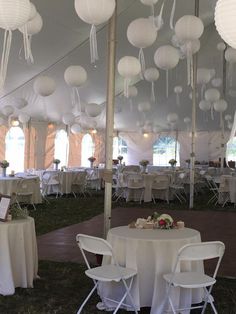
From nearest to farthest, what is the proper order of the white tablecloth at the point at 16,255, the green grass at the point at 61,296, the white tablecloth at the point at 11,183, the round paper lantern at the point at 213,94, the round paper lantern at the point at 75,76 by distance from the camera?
the green grass at the point at 61,296
the white tablecloth at the point at 16,255
the round paper lantern at the point at 75,76
the white tablecloth at the point at 11,183
the round paper lantern at the point at 213,94

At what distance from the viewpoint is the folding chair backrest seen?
3455mm

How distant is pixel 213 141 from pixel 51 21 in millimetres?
12366

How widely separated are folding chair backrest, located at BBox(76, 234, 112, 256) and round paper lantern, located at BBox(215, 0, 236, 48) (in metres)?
1.79

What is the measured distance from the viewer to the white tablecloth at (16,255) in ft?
13.7

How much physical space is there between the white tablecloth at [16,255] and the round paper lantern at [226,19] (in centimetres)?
276

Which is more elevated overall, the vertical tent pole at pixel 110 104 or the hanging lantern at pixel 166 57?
the hanging lantern at pixel 166 57

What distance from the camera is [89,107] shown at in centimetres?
1207

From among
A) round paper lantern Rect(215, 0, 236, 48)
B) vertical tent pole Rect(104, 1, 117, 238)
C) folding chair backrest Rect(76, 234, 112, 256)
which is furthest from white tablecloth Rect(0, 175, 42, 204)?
round paper lantern Rect(215, 0, 236, 48)

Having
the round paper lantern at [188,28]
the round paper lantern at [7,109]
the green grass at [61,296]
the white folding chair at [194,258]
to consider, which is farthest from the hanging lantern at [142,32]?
the round paper lantern at [7,109]

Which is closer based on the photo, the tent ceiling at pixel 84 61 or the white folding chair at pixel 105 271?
the white folding chair at pixel 105 271

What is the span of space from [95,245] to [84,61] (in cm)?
882

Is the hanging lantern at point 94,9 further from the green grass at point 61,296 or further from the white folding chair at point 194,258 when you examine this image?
the green grass at point 61,296

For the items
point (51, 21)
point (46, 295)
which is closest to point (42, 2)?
point (51, 21)

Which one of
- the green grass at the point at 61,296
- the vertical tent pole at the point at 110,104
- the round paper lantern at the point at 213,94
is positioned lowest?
the green grass at the point at 61,296
